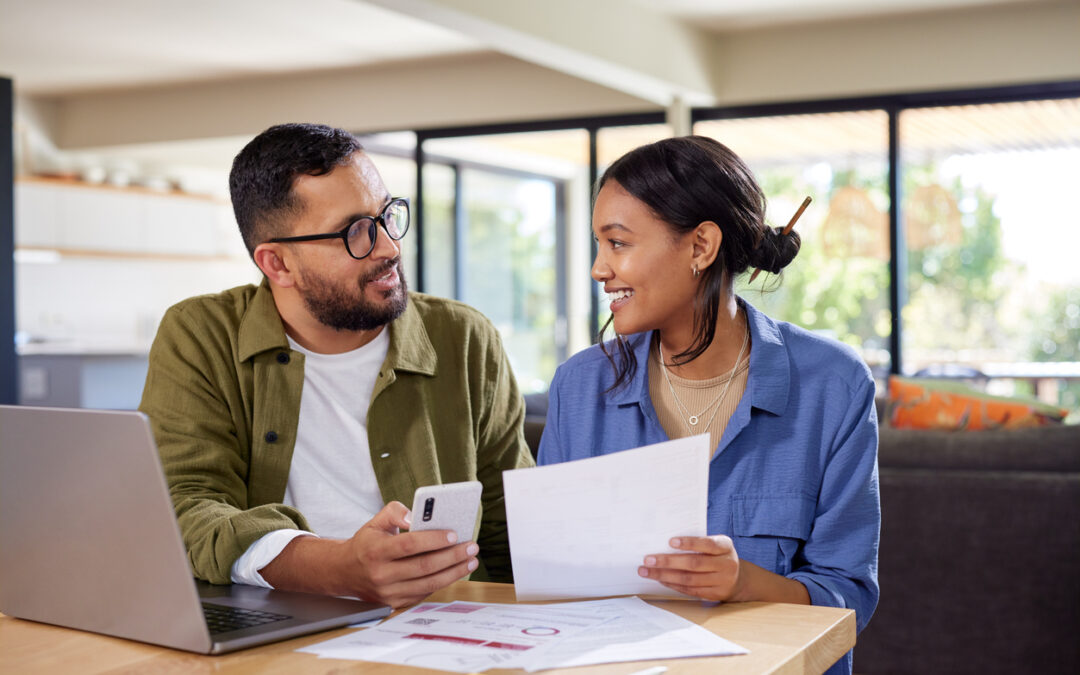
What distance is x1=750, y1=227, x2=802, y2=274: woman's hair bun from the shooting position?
67.6 inches

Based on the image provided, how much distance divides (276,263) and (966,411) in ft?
7.50

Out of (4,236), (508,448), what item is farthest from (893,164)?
(508,448)

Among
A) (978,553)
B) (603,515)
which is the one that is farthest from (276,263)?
(978,553)

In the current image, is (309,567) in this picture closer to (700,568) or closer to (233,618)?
(233,618)

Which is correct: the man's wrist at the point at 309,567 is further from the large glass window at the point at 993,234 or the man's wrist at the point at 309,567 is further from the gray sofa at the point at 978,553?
the large glass window at the point at 993,234

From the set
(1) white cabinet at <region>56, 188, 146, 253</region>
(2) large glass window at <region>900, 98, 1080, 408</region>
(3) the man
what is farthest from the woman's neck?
(1) white cabinet at <region>56, 188, 146, 253</region>

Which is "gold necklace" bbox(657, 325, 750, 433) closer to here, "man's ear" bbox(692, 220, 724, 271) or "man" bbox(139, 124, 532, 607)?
"man's ear" bbox(692, 220, 724, 271)

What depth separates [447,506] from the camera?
1.18m

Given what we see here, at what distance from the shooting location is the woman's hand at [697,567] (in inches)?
47.2

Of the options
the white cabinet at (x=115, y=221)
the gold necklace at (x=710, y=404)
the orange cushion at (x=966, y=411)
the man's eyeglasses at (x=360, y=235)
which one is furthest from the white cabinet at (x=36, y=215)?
the gold necklace at (x=710, y=404)

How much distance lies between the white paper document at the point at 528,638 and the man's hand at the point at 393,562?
32 mm

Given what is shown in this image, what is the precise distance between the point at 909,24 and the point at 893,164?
802 millimetres

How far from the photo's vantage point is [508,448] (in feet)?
6.45

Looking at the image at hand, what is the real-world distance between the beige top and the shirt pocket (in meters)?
0.11
